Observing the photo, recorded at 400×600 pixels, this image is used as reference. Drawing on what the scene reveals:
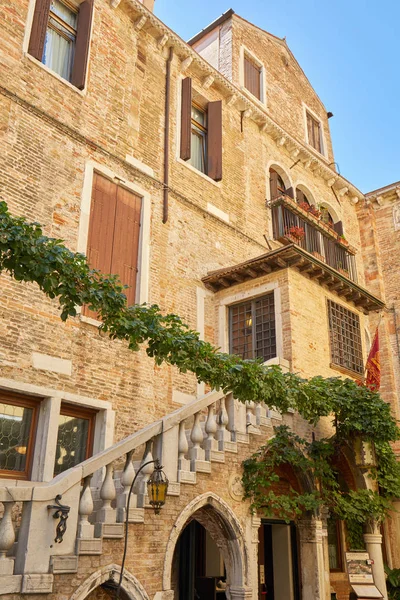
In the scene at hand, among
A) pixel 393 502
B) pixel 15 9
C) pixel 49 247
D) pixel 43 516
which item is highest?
pixel 15 9

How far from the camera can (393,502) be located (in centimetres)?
1259

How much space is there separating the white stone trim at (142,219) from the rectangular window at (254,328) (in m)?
2.27

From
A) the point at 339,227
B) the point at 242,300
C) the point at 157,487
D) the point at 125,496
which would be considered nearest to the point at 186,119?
the point at 242,300

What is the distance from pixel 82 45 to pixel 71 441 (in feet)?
24.2

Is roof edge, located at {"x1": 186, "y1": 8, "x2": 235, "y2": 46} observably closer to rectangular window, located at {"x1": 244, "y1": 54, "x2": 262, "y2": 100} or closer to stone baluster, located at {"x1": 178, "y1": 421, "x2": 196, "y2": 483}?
rectangular window, located at {"x1": 244, "y1": 54, "x2": 262, "y2": 100}

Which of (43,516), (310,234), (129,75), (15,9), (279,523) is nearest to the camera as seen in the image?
(43,516)

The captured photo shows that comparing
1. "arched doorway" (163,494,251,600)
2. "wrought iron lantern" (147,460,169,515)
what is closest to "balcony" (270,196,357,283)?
"arched doorway" (163,494,251,600)

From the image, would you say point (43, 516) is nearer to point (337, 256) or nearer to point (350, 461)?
point (350, 461)

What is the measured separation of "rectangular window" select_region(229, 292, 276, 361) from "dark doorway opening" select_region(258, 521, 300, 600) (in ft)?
10.5

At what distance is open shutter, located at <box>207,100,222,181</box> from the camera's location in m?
13.2

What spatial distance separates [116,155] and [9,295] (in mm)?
3905

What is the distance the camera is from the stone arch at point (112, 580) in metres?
5.47

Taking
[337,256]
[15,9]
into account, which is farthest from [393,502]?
[15,9]

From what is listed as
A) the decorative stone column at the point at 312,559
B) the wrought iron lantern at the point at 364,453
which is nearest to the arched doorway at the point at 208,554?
the decorative stone column at the point at 312,559
